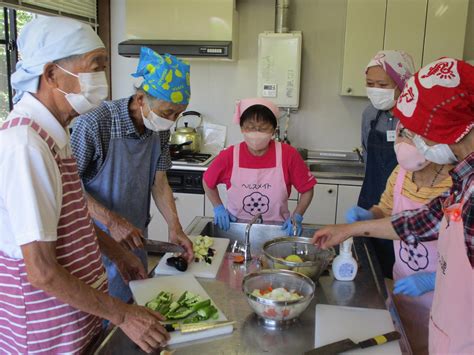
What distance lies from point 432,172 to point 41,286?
129 cm

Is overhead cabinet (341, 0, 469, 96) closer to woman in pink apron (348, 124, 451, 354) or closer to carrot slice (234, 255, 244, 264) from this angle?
woman in pink apron (348, 124, 451, 354)

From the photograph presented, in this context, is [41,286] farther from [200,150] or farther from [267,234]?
[200,150]

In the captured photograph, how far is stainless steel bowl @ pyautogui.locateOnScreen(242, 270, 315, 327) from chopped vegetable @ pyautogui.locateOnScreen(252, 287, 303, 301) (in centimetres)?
2

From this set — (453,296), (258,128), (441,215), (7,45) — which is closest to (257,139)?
(258,128)

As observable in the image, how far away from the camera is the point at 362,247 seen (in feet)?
5.51

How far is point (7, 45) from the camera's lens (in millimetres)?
2846

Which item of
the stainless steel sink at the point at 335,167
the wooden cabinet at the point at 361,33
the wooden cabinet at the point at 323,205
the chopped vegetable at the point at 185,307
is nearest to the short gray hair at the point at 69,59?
the chopped vegetable at the point at 185,307

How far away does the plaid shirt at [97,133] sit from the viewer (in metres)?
1.58

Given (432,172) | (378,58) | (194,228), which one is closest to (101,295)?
(194,228)

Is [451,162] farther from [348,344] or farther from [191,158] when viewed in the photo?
[191,158]

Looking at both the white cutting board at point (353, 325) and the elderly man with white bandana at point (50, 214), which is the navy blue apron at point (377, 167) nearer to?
the white cutting board at point (353, 325)

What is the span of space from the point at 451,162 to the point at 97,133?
114 centimetres

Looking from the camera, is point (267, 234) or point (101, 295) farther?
point (267, 234)

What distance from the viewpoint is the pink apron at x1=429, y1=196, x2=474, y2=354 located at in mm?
1041
